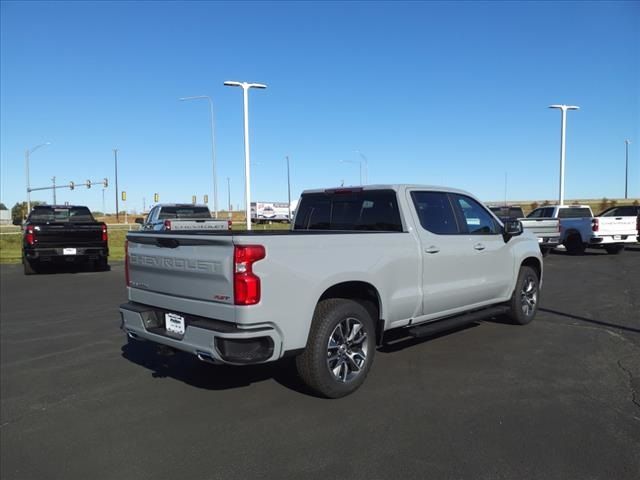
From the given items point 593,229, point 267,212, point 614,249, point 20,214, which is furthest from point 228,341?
point 20,214

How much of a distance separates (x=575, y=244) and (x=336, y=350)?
56.1ft

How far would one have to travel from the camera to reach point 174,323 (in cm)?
429

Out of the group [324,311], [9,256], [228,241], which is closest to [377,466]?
[324,311]

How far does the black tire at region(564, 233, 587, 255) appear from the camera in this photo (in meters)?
18.5

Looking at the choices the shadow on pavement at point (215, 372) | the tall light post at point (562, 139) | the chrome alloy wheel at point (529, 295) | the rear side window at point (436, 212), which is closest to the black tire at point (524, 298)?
the chrome alloy wheel at point (529, 295)

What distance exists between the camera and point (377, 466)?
3.29 m

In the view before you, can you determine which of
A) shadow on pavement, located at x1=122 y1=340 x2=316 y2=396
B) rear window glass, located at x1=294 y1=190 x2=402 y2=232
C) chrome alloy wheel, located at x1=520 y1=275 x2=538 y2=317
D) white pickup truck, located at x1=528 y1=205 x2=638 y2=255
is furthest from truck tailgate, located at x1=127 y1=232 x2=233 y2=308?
white pickup truck, located at x1=528 y1=205 x2=638 y2=255

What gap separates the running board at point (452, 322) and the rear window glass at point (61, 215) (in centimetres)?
1204

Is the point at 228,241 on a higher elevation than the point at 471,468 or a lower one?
higher

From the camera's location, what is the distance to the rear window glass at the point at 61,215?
14.9 m

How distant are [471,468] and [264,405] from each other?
178cm

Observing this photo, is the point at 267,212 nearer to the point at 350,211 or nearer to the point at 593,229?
the point at 593,229

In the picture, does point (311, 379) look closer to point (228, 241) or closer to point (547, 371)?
point (228, 241)

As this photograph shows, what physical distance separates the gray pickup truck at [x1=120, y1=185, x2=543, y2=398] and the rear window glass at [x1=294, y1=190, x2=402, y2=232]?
13 mm
